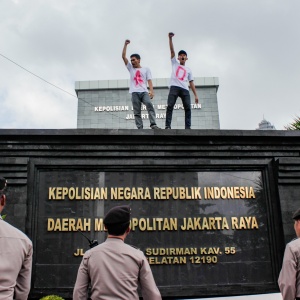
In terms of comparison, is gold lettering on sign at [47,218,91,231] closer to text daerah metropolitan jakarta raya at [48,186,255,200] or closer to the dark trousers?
text daerah metropolitan jakarta raya at [48,186,255,200]

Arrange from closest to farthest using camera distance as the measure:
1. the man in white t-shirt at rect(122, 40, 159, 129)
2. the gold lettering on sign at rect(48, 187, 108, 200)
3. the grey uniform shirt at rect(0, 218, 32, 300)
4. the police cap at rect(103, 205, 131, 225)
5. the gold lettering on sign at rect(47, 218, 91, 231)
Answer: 1. the grey uniform shirt at rect(0, 218, 32, 300)
2. the police cap at rect(103, 205, 131, 225)
3. the gold lettering on sign at rect(47, 218, 91, 231)
4. the gold lettering on sign at rect(48, 187, 108, 200)
5. the man in white t-shirt at rect(122, 40, 159, 129)

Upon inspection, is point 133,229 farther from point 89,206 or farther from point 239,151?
point 239,151

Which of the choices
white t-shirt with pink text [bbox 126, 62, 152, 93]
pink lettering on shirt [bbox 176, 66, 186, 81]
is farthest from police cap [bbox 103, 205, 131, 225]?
pink lettering on shirt [bbox 176, 66, 186, 81]

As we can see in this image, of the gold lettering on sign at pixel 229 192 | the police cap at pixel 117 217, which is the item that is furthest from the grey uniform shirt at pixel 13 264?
the gold lettering on sign at pixel 229 192

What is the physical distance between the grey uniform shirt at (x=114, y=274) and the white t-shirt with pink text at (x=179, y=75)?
632cm

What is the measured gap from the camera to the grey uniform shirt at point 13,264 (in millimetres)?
2857

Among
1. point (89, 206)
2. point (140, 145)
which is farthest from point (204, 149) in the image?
point (89, 206)

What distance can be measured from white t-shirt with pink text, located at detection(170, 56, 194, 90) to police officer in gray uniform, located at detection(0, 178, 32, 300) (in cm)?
650

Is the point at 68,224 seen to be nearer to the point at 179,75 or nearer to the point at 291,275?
the point at 179,75

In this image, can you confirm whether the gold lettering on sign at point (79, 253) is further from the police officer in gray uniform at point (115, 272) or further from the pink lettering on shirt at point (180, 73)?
the police officer in gray uniform at point (115, 272)

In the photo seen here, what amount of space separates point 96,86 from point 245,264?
2232 centimetres

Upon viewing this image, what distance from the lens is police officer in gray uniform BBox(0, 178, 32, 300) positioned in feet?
9.37

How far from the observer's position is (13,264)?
2.91 m

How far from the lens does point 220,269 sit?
7.44 m
